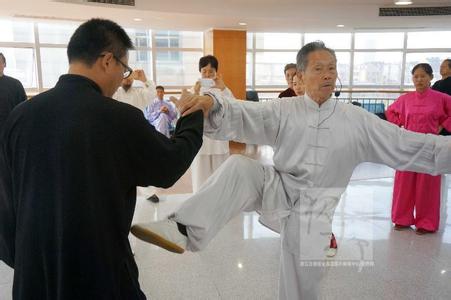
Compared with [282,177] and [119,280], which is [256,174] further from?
[119,280]

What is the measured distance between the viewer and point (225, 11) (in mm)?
6723

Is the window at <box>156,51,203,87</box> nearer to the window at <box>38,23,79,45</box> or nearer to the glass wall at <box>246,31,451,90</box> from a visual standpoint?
the glass wall at <box>246,31,451,90</box>

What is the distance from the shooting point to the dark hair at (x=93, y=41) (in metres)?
1.22

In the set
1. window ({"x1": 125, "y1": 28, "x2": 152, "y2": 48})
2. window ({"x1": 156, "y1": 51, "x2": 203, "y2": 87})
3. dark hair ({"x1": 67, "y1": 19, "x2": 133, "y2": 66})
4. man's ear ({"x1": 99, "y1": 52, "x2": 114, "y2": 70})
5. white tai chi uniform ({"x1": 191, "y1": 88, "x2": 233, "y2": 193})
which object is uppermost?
window ({"x1": 125, "y1": 28, "x2": 152, "y2": 48})

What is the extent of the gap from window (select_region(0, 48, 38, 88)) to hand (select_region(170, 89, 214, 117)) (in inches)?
368

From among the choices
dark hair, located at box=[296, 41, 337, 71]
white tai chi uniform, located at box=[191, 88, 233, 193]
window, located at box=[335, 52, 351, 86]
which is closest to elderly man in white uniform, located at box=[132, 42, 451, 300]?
dark hair, located at box=[296, 41, 337, 71]

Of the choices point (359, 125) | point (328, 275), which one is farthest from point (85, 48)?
point (328, 275)

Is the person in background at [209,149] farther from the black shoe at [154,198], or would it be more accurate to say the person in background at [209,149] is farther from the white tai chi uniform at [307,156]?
the white tai chi uniform at [307,156]

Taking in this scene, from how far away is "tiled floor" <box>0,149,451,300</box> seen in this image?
248 centimetres

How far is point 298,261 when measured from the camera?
6.52 feet

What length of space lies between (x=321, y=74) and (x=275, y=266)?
1.52 m

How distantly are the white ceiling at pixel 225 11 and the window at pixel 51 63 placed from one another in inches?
100

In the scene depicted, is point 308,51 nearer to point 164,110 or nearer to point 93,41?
point 93,41

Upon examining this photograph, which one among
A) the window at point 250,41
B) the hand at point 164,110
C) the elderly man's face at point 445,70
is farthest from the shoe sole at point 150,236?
the window at point 250,41
